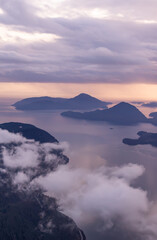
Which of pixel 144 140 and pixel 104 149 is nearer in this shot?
pixel 104 149

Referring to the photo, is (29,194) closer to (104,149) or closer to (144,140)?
(104,149)

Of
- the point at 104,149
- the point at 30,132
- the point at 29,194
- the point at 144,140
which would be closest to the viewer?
the point at 29,194

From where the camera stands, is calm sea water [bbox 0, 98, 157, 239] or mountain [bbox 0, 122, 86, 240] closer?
mountain [bbox 0, 122, 86, 240]

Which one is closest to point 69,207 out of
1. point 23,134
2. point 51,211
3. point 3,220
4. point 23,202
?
point 51,211

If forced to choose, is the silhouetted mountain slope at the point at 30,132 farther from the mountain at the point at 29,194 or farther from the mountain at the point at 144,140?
the mountain at the point at 144,140

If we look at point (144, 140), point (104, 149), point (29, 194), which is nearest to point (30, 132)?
→ point (104, 149)

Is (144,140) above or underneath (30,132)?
underneath

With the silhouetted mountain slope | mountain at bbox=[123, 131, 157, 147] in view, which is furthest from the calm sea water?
the silhouetted mountain slope

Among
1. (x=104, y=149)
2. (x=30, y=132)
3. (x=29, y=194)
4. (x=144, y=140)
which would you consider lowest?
(x=29, y=194)

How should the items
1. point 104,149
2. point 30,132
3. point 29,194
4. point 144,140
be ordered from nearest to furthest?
point 29,194, point 104,149, point 30,132, point 144,140

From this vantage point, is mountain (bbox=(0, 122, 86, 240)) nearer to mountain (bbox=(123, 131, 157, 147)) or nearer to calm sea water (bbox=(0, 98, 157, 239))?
calm sea water (bbox=(0, 98, 157, 239))
